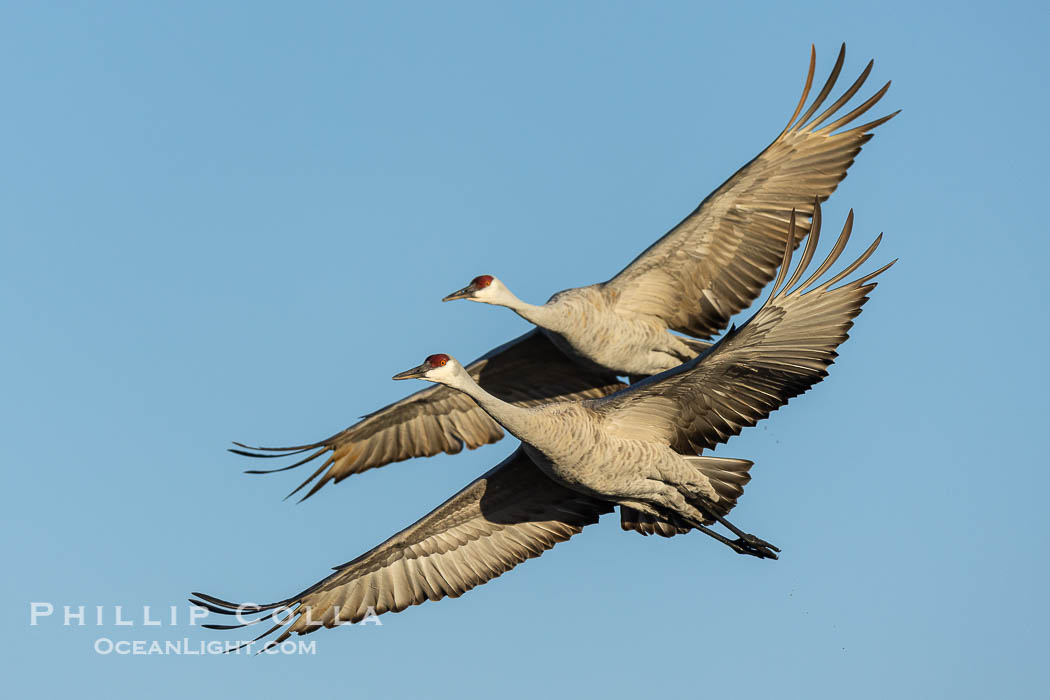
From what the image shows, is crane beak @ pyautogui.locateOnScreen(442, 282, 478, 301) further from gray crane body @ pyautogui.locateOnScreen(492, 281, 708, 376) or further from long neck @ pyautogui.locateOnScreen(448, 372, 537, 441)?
long neck @ pyautogui.locateOnScreen(448, 372, 537, 441)

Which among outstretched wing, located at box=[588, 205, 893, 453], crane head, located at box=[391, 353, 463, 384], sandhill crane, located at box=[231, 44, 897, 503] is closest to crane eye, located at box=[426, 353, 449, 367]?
crane head, located at box=[391, 353, 463, 384]

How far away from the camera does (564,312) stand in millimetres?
12281

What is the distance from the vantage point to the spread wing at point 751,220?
12289mm

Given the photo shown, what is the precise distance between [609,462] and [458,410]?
3523 millimetres

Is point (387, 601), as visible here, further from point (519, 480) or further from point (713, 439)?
point (713, 439)

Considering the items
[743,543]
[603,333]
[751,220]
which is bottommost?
[743,543]

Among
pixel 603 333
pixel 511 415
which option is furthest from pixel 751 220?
pixel 511 415

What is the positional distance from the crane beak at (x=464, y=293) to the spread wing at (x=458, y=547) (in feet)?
5.55

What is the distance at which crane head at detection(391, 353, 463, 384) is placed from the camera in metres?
10.6

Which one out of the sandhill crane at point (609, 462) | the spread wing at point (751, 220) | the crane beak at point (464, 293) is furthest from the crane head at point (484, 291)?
the sandhill crane at point (609, 462)

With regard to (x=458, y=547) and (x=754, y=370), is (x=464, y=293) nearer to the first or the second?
(x=458, y=547)

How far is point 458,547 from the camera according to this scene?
477 inches

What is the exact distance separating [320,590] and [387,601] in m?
0.58

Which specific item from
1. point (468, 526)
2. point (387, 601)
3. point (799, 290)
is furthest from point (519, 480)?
point (799, 290)
